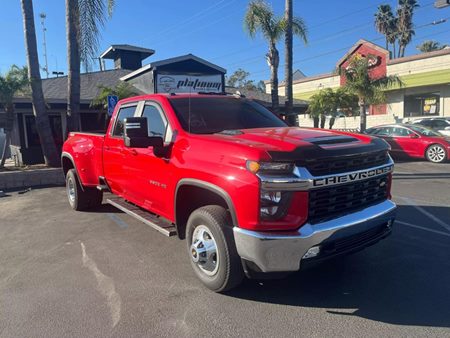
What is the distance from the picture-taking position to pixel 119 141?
538cm

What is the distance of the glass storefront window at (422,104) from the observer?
86.7 feet

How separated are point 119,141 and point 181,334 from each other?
3076 millimetres

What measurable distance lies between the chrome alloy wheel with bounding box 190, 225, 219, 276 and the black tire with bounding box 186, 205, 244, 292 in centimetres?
2

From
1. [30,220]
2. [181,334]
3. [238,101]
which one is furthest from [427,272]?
[30,220]

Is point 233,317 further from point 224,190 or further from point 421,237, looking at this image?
point 421,237

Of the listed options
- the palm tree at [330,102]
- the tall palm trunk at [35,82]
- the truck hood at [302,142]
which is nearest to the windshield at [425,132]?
the palm tree at [330,102]

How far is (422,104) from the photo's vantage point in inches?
1078

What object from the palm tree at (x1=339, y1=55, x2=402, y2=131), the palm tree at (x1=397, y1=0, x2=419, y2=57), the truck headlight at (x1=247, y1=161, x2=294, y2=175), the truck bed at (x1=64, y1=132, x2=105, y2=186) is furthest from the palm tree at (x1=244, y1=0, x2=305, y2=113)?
the palm tree at (x1=397, y1=0, x2=419, y2=57)

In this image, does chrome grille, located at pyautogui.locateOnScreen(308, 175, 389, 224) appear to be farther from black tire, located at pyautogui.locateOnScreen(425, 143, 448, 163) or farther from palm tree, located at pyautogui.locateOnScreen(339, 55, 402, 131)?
palm tree, located at pyautogui.locateOnScreen(339, 55, 402, 131)

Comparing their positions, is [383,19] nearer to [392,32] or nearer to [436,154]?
[392,32]

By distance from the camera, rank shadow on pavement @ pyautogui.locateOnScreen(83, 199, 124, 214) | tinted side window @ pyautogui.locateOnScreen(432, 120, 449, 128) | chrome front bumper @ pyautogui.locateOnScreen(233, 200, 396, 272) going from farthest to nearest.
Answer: tinted side window @ pyautogui.locateOnScreen(432, 120, 449, 128) → shadow on pavement @ pyautogui.locateOnScreen(83, 199, 124, 214) → chrome front bumper @ pyautogui.locateOnScreen(233, 200, 396, 272)

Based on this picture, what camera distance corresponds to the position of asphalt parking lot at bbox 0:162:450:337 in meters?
3.17

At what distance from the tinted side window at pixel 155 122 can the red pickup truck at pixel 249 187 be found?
3cm

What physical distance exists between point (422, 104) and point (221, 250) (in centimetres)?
2830
